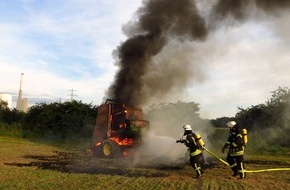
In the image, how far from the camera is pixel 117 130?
57.5ft

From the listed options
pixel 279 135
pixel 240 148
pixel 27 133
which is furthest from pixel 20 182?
pixel 27 133

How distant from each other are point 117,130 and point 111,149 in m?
1.01

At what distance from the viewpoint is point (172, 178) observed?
11.5 m

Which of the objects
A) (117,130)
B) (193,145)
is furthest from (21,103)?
(193,145)

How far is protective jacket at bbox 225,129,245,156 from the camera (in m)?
11.9

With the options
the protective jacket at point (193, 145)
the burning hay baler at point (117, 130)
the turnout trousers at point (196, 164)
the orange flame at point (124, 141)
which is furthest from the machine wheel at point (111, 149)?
the turnout trousers at point (196, 164)

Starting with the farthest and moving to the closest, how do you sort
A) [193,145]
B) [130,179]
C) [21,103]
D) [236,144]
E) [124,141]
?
[21,103] < [124,141] < [193,145] < [236,144] < [130,179]

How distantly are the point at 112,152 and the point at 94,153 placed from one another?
4.58 feet

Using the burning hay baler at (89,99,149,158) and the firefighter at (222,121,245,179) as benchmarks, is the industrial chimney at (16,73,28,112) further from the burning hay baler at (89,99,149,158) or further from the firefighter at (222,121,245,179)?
the firefighter at (222,121,245,179)

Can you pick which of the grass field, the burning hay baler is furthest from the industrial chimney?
the grass field

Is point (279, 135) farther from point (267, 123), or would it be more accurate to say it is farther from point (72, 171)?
point (72, 171)

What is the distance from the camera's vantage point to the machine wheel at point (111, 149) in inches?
666

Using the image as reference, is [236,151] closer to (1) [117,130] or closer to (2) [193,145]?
(2) [193,145]

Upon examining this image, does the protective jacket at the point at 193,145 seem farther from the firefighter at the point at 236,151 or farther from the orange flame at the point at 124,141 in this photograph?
the orange flame at the point at 124,141
